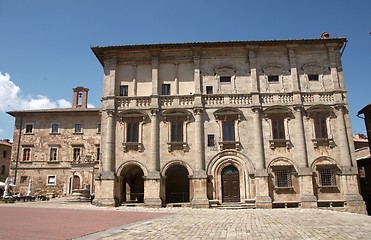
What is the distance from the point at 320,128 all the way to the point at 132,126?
16.6 metres

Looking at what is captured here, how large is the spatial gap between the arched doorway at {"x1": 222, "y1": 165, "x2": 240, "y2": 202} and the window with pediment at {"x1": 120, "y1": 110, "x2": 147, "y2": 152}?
26.8 ft

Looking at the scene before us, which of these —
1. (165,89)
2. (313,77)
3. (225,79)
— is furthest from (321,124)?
(165,89)

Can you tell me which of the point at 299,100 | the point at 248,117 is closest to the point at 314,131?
the point at 299,100

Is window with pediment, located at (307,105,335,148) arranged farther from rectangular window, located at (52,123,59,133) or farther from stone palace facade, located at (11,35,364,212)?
rectangular window, located at (52,123,59,133)

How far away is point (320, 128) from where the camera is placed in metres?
26.7

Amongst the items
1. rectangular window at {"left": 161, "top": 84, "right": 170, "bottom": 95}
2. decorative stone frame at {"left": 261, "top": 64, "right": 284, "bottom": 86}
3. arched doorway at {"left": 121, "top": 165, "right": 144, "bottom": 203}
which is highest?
decorative stone frame at {"left": 261, "top": 64, "right": 284, "bottom": 86}

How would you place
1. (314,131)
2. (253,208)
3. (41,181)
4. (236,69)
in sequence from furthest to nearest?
(41,181) → (236,69) → (314,131) → (253,208)

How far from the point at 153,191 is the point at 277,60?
54.1ft

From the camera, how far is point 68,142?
135ft

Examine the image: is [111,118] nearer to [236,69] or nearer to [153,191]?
[153,191]

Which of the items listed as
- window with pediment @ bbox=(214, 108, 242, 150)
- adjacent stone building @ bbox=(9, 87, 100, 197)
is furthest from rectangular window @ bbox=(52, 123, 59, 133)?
window with pediment @ bbox=(214, 108, 242, 150)

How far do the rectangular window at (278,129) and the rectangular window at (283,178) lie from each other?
2.90m

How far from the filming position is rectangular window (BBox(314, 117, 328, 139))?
87.2ft

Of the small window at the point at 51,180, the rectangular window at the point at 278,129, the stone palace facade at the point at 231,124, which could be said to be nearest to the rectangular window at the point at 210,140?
the stone palace facade at the point at 231,124
